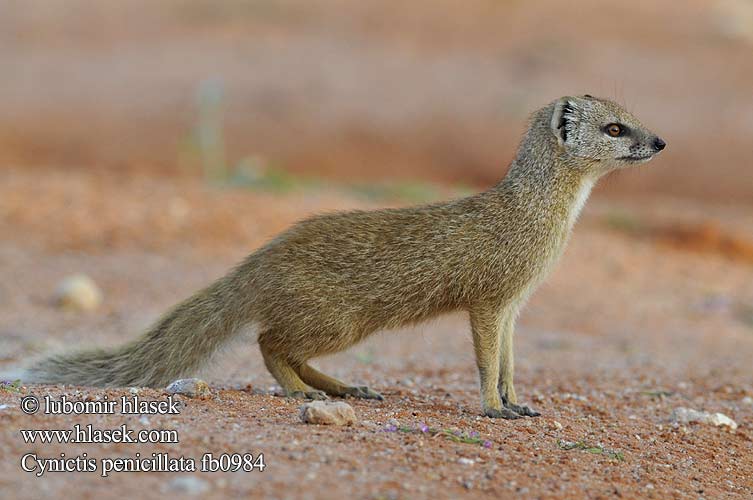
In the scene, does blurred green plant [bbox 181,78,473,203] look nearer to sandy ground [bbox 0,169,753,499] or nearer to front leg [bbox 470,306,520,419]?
sandy ground [bbox 0,169,753,499]

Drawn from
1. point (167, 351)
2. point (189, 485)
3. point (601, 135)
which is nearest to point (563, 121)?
point (601, 135)

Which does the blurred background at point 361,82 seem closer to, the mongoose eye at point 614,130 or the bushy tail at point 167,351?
the bushy tail at point 167,351

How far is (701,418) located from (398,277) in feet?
5.71

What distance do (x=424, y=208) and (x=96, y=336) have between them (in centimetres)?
314

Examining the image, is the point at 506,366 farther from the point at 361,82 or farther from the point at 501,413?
the point at 361,82

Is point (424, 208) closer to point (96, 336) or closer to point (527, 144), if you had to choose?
point (527, 144)

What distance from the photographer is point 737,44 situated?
22141mm

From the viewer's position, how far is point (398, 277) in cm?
515

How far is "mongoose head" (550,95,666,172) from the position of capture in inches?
214

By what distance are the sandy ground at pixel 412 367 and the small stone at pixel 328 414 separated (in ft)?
0.27

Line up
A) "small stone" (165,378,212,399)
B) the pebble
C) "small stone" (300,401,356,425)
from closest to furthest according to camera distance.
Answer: "small stone" (300,401,356,425)
"small stone" (165,378,212,399)
the pebble

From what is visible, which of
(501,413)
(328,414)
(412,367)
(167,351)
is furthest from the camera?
(412,367)

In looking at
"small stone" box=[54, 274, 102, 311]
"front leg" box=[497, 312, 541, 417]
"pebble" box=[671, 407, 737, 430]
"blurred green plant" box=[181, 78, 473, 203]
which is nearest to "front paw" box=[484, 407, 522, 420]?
"front leg" box=[497, 312, 541, 417]

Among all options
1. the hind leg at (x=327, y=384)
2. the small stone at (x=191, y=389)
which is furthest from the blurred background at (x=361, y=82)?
the small stone at (x=191, y=389)
